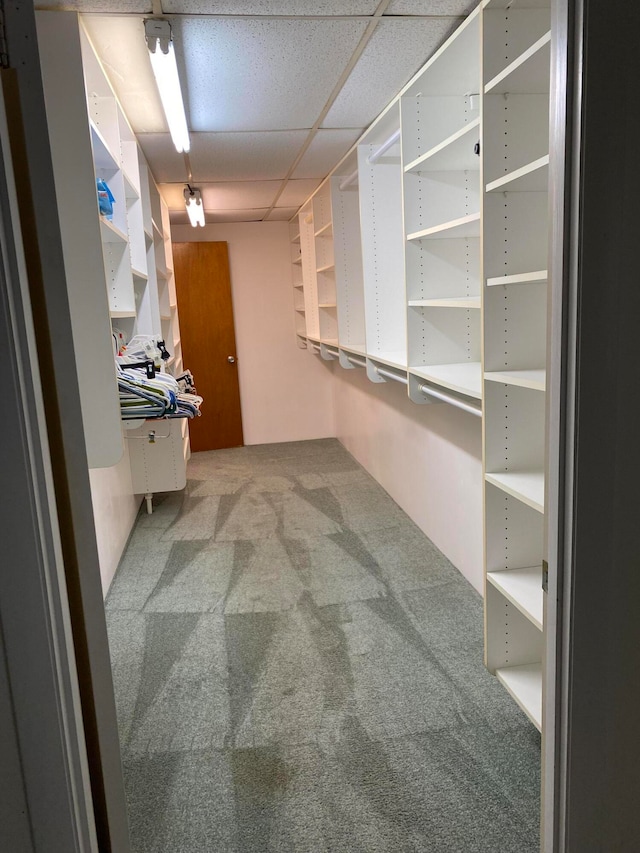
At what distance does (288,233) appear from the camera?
6.98m

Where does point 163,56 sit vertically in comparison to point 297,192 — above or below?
below

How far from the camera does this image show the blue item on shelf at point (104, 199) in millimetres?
2435

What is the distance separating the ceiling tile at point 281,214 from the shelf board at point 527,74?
14.3ft

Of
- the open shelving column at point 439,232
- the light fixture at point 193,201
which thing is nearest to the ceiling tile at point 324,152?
the light fixture at point 193,201

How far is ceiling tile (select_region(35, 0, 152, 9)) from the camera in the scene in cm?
194

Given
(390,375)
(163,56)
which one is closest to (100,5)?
(163,56)

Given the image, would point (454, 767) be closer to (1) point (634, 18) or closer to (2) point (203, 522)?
(1) point (634, 18)

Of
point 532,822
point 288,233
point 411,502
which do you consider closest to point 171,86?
point 532,822

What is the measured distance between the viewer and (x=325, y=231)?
5086 millimetres

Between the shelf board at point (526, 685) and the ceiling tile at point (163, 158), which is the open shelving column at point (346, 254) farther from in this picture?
the shelf board at point (526, 685)

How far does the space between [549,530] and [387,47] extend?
2.03 meters

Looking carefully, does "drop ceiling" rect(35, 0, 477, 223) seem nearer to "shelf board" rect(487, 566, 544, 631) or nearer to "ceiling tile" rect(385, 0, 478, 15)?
"ceiling tile" rect(385, 0, 478, 15)

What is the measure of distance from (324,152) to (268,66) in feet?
5.19

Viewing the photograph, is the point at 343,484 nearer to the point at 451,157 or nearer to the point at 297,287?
the point at 297,287
